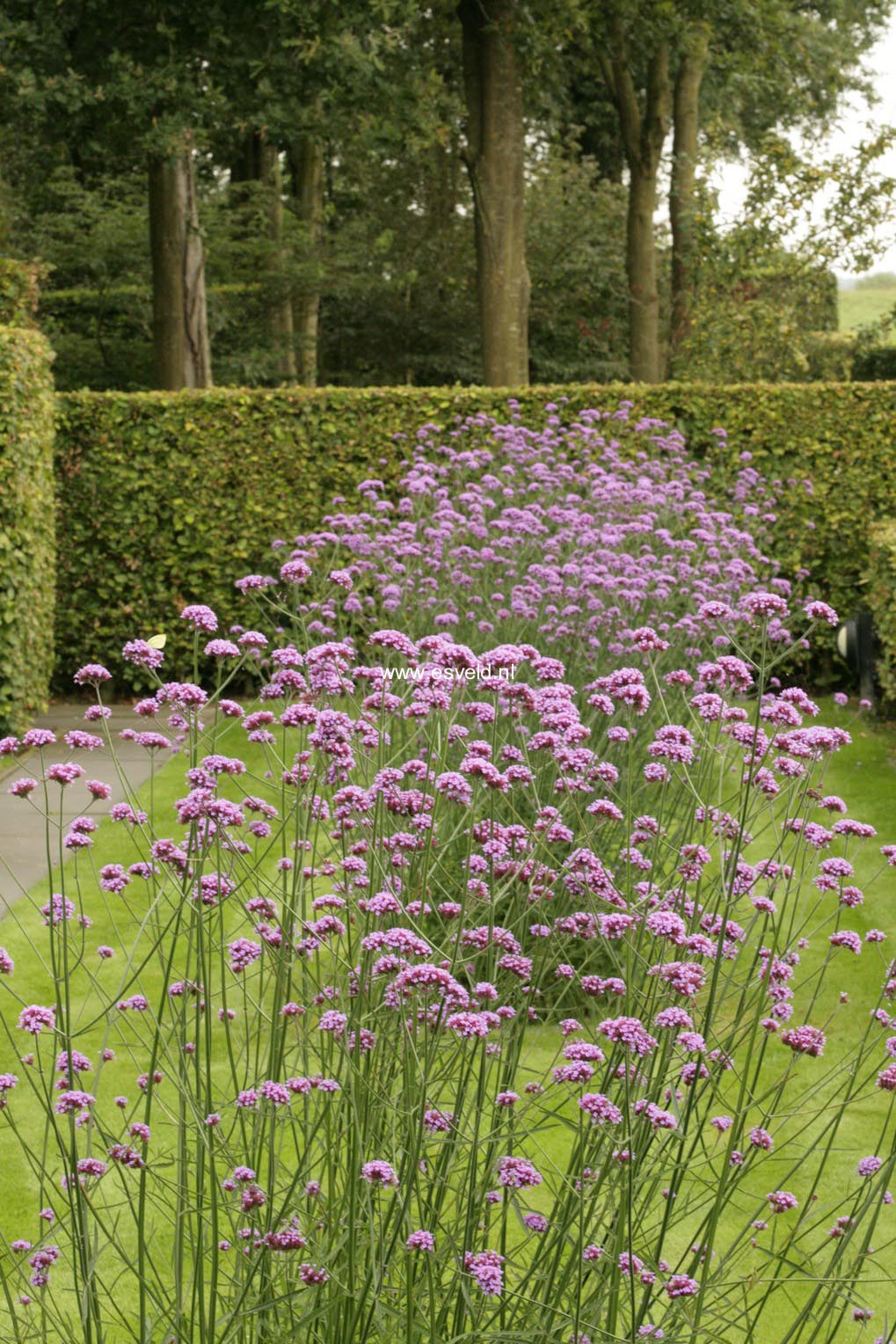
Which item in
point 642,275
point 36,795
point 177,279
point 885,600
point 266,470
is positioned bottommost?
point 36,795

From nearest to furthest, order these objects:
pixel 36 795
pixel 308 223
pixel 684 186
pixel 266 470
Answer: pixel 36 795, pixel 266 470, pixel 684 186, pixel 308 223

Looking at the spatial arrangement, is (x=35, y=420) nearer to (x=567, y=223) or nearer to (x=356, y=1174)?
(x=356, y=1174)

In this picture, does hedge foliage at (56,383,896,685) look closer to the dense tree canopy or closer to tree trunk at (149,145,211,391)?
the dense tree canopy

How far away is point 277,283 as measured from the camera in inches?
752

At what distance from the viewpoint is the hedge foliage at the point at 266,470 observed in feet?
31.0

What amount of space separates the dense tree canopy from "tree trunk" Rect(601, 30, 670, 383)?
0.11ft

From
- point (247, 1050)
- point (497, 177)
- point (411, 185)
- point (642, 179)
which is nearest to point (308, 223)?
point (411, 185)

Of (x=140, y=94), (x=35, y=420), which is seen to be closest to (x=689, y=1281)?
(x=35, y=420)

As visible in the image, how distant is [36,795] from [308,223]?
14066 mm

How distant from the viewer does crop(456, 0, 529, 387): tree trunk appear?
1266 cm

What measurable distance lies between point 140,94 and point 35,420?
4.71 m

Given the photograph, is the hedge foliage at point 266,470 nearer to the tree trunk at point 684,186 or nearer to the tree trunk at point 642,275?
the tree trunk at point 642,275

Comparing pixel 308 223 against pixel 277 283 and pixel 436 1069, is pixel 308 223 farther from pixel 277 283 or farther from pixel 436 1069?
pixel 436 1069

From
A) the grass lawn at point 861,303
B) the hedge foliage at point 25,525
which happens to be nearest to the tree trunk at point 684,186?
the hedge foliage at point 25,525
